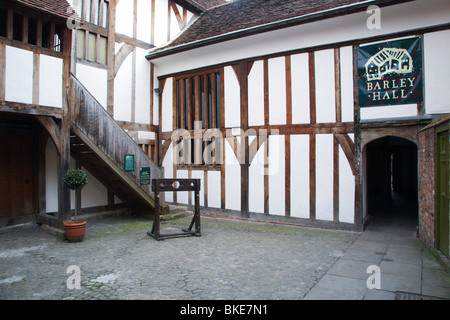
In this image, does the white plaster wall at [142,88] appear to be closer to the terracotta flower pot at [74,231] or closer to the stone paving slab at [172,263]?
the stone paving slab at [172,263]

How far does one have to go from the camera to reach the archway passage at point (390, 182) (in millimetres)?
10156

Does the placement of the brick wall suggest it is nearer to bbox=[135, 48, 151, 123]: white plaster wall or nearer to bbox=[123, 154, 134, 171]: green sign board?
bbox=[123, 154, 134, 171]: green sign board

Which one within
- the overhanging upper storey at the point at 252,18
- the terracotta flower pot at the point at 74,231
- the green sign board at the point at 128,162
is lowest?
the terracotta flower pot at the point at 74,231

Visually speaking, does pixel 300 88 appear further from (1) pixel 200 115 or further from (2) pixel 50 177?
(2) pixel 50 177

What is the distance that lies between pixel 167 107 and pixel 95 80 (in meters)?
2.73

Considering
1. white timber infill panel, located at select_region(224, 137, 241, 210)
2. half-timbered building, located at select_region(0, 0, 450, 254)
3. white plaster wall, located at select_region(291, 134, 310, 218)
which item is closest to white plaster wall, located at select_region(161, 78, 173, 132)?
half-timbered building, located at select_region(0, 0, 450, 254)

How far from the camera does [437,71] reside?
22.7 feet

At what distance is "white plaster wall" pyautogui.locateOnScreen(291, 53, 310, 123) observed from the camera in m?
8.56

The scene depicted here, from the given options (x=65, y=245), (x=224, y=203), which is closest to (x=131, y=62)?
(x=224, y=203)

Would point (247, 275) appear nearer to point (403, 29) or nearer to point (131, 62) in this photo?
point (403, 29)

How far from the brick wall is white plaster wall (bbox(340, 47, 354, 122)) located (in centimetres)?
173

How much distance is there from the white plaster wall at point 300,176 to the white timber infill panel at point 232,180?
5.88ft

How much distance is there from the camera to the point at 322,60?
8.32 metres

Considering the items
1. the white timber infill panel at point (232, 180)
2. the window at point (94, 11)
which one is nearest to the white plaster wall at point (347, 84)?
the white timber infill panel at point (232, 180)
